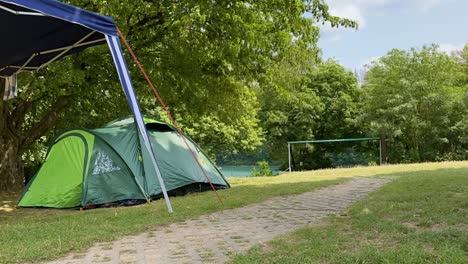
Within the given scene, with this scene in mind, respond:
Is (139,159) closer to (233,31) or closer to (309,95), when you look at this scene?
(233,31)

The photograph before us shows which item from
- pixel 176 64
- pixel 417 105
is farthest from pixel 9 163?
pixel 417 105

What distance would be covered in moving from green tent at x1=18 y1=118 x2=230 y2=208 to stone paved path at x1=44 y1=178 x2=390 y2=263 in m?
2.09

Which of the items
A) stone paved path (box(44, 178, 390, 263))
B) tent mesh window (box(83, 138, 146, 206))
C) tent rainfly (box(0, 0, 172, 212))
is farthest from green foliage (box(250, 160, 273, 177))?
stone paved path (box(44, 178, 390, 263))

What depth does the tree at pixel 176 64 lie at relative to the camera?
8.10 meters

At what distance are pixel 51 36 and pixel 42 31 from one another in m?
0.21

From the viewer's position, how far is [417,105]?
20.8 m

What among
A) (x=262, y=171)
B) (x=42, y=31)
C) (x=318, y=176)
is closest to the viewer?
(x=42, y=31)

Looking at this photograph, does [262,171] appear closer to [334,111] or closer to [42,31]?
[334,111]

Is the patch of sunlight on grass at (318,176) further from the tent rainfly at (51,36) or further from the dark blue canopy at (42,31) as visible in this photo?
the dark blue canopy at (42,31)

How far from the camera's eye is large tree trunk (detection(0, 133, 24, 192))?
33.2 ft

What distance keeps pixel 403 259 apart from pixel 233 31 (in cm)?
614

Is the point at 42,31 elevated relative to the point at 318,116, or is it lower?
lower

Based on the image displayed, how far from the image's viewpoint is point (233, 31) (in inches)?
334

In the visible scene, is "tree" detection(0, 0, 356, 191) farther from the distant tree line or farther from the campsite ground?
the campsite ground
